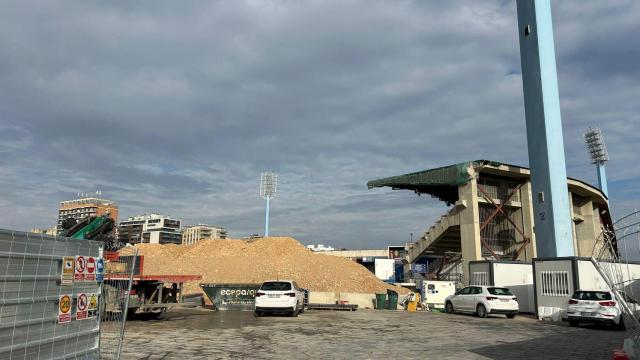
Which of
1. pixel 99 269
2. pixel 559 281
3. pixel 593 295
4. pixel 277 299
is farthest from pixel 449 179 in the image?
pixel 99 269

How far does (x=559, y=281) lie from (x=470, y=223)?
77.0 feet

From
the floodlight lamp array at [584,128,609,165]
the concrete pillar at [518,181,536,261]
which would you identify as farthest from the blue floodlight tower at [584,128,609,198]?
the concrete pillar at [518,181,536,261]

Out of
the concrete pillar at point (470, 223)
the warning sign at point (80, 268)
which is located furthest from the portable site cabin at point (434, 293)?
the warning sign at point (80, 268)

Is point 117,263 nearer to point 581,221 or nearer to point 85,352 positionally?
point 85,352

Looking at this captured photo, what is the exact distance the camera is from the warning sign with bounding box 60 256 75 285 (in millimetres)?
7160

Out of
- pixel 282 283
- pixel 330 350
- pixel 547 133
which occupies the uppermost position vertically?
pixel 547 133

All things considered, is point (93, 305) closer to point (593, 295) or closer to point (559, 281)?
point (593, 295)

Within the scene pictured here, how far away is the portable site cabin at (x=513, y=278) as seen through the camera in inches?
1155

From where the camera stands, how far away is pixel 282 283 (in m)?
22.7

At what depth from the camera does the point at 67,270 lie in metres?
7.26

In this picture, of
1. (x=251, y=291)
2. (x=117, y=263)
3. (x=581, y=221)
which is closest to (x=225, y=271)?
(x=251, y=291)

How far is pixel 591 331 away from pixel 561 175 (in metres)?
23.7

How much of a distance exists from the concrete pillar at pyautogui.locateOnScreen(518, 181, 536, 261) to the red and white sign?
49.8 m

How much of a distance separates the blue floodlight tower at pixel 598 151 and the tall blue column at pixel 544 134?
6042 cm
